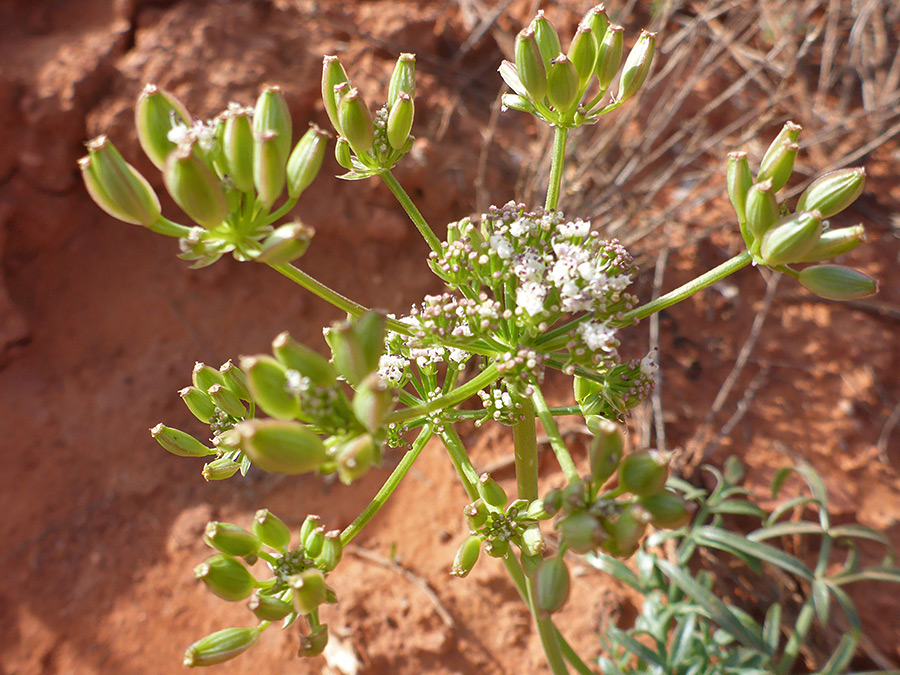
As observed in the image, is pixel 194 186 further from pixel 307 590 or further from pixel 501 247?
pixel 307 590

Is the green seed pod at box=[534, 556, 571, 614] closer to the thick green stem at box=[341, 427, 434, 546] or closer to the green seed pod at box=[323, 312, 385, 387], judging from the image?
the thick green stem at box=[341, 427, 434, 546]

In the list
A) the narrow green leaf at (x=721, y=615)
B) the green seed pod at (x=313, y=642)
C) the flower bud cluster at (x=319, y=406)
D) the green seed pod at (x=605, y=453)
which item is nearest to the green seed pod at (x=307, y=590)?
the green seed pod at (x=313, y=642)

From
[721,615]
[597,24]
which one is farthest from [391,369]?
[721,615]

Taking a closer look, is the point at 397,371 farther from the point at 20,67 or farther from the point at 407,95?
the point at 20,67

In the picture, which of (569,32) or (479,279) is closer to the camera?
(479,279)

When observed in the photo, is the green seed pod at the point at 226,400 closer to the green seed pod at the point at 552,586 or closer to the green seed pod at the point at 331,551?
the green seed pod at the point at 331,551

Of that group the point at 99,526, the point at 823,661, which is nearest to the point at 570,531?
the point at 823,661
